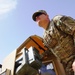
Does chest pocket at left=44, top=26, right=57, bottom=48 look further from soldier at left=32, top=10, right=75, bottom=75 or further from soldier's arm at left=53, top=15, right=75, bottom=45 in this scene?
soldier's arm at left=53, top=15, right=75, bottom=45

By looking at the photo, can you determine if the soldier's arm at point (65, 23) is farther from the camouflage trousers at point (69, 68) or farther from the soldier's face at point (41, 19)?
the camouflage trousers at point (69, 68)

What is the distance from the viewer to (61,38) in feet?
9.43

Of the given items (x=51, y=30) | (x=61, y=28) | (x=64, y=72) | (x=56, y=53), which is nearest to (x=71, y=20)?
(x=61, y=28)

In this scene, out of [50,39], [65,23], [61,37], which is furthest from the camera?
[50,39]

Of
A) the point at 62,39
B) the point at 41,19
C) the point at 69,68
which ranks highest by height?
the point at 41,19

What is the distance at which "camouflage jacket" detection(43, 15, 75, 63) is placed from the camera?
2715 mm

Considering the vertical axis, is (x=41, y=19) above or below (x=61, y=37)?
above

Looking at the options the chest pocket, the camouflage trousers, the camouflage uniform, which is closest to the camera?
the camouflage uniform

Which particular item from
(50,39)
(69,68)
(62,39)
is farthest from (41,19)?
(69,68)

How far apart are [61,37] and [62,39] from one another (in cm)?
3

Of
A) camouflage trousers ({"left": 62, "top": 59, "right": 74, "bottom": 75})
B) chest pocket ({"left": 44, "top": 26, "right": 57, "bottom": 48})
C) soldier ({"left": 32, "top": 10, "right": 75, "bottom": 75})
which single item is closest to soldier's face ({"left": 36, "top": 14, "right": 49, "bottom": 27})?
soldier ({"left": 32, "top": 10, "right": 75, "bottom": 75})

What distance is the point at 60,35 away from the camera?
2.87m

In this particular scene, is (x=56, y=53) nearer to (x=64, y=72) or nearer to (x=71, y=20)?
(x=64, y=72)

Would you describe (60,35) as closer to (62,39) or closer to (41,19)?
(62,39)
